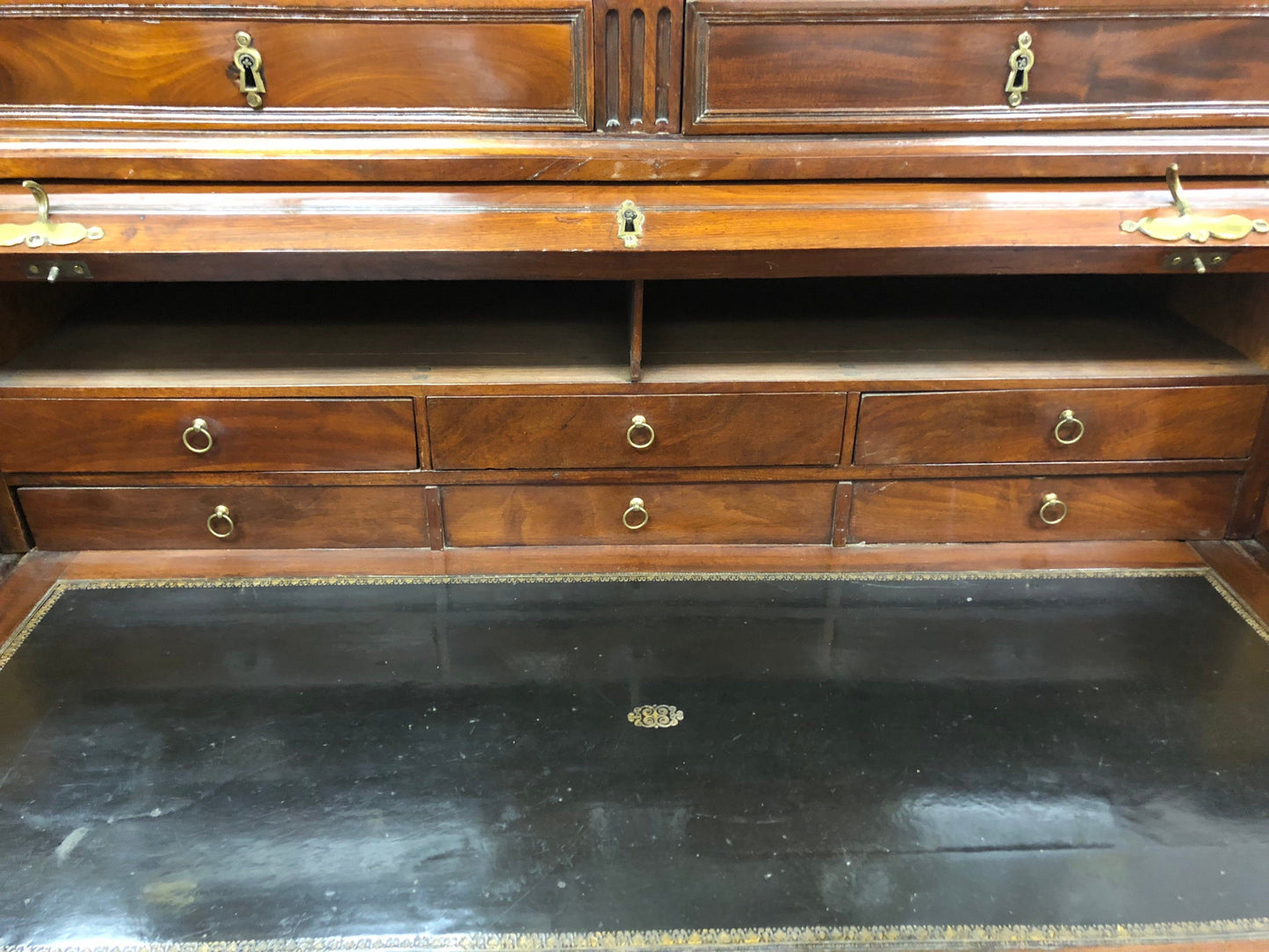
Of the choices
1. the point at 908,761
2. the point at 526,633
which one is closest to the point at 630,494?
the point at 526,633

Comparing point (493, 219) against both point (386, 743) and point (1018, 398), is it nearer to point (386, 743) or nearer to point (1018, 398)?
point (386, 743)

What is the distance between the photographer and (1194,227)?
1.45m

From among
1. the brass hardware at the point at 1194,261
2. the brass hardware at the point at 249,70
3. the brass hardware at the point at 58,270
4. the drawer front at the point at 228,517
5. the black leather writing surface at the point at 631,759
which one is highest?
the brass hardware at the point at 249,70

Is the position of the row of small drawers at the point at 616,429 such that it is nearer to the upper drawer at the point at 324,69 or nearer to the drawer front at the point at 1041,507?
the drawer front at the point at 1041,507

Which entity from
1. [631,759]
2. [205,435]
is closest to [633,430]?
[631,759]

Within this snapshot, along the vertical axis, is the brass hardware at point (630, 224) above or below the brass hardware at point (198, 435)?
above

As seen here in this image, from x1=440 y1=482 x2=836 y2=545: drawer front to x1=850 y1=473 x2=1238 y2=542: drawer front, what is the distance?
0.11 m

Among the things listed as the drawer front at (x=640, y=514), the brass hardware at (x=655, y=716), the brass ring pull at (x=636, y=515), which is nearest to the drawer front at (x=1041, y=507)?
the drawer front at (x=640, y=514)

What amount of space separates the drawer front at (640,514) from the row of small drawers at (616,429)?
0.20ft

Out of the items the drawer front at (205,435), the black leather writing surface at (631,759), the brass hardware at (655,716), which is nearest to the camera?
the black leather writing surface at (631,759)

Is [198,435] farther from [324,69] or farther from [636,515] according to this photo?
[636,515]

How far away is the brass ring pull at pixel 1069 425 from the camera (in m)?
1.61

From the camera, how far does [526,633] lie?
1.55 meters

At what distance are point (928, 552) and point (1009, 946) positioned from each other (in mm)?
778
